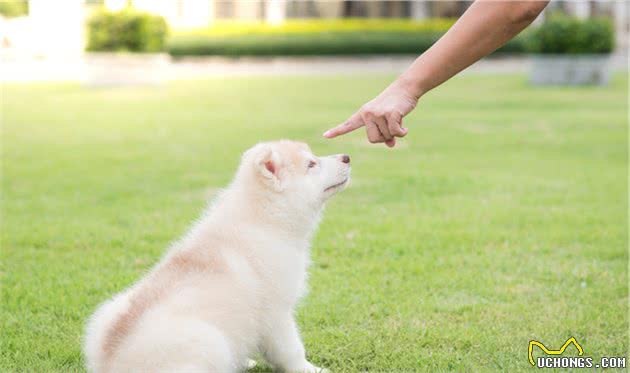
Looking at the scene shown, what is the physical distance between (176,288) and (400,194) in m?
4.28

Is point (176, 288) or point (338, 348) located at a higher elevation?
point (176, 288)

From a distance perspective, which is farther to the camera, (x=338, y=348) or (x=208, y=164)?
(x=208, y=164)

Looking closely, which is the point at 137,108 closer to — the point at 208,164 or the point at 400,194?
the point at 208,164

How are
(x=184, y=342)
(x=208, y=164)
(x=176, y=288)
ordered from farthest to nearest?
(x=208, y=164) < (x=176, y=288) < (x=184, y=342)

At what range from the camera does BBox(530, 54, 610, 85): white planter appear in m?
17.8

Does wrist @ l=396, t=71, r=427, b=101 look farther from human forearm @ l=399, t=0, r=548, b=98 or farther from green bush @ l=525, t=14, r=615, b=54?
green bush @ l=525, t=14, r=615, b=54

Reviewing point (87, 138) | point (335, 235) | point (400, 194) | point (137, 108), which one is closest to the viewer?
point (335, 235)

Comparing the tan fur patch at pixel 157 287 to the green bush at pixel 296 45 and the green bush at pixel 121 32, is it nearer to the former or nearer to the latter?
the green bush at pixel 121 32

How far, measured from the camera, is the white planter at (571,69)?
17812mm

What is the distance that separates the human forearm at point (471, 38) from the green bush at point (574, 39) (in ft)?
50.7

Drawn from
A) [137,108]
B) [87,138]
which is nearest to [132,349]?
[87,138]

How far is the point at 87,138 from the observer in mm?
10664

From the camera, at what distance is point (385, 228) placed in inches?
245

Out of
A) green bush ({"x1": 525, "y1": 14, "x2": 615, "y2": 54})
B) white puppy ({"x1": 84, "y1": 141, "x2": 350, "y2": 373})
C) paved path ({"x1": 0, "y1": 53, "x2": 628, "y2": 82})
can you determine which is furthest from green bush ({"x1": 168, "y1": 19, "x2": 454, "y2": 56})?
white puppy ({"x1": 84, "y1": 141, "x2": 350, "y2": 373})
